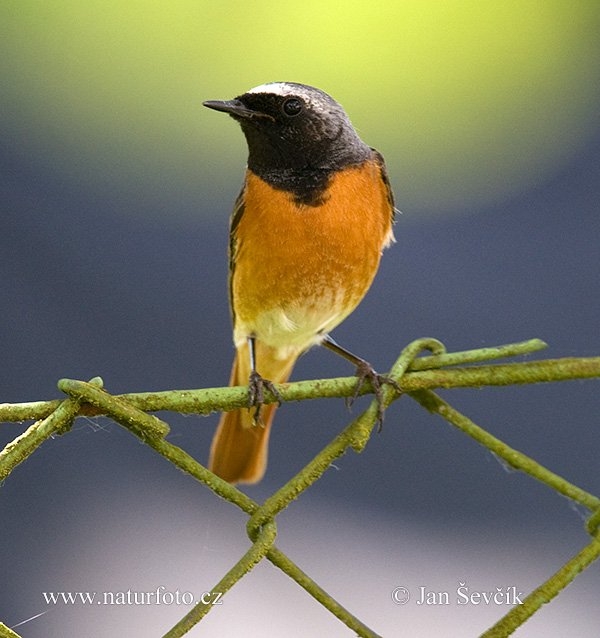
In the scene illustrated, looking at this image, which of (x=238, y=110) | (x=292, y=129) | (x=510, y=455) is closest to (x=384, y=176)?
(x=292, y=129)

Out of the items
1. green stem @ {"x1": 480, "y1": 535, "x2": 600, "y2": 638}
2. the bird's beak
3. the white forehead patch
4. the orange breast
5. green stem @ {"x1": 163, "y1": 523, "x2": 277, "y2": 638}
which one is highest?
the white forehead patch

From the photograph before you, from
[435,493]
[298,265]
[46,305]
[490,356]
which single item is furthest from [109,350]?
[490,356]

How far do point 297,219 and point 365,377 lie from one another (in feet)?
1.31

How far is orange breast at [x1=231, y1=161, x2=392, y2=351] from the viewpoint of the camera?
1.41m

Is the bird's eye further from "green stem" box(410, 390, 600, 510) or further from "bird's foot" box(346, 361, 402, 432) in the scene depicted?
"green stem" box(410, 390, 600, 510)

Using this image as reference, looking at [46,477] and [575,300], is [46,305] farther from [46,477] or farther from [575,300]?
[575,300]

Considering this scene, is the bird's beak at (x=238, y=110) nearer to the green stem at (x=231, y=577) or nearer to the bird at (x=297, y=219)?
the bird at (x=297, y=219)

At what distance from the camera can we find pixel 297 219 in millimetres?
1405

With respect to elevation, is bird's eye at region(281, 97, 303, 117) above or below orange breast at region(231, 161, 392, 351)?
above

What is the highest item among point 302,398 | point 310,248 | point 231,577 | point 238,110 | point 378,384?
point 238,110

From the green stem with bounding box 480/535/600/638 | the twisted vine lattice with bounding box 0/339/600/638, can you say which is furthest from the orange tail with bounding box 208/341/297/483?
the green stem with bounding box 480/535/600/638

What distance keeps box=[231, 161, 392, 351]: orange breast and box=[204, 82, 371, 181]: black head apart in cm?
4

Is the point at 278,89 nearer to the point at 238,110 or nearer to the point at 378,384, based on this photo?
the point at 238,110

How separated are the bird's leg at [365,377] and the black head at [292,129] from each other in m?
0.37
